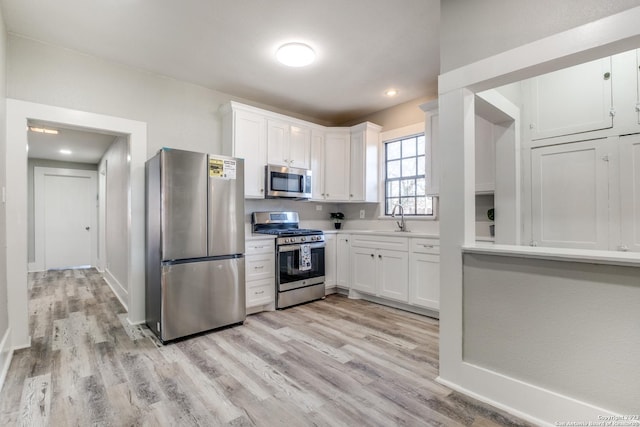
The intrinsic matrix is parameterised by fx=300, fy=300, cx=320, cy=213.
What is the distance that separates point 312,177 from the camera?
165 inches

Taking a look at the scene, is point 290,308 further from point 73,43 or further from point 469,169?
point 73,43

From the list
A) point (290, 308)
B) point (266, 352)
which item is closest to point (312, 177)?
point (290, 308)

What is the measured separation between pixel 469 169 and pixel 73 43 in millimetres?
3419

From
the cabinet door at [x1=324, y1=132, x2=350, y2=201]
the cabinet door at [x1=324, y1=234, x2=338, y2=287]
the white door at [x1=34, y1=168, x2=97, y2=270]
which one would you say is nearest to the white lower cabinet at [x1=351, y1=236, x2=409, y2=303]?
the cabinet door at [x1=324, y1=234, x2=338, y2=287]

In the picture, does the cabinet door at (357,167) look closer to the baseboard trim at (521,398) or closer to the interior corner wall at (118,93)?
the interior corner wall at (118,93)

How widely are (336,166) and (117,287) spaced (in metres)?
3.64

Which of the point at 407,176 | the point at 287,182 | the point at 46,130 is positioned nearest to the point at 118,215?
the point at 46,130

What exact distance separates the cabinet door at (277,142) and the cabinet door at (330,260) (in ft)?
3.90

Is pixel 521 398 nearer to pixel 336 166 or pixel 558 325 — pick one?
pixel 558 325

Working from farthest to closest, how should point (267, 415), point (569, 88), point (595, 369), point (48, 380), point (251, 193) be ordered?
1. point (251, 193)
2. point (569, 88)
3. point (48, 380)
4. point (267, 415)
5. point (595, 369)

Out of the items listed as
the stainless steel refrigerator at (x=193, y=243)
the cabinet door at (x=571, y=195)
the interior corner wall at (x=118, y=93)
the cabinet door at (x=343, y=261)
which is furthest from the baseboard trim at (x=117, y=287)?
the cabinet door at (x=571, y=195)

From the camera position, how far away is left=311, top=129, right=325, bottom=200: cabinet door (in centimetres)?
422

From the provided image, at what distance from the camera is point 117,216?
14.3ft

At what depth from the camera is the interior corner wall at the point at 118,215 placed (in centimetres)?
371
